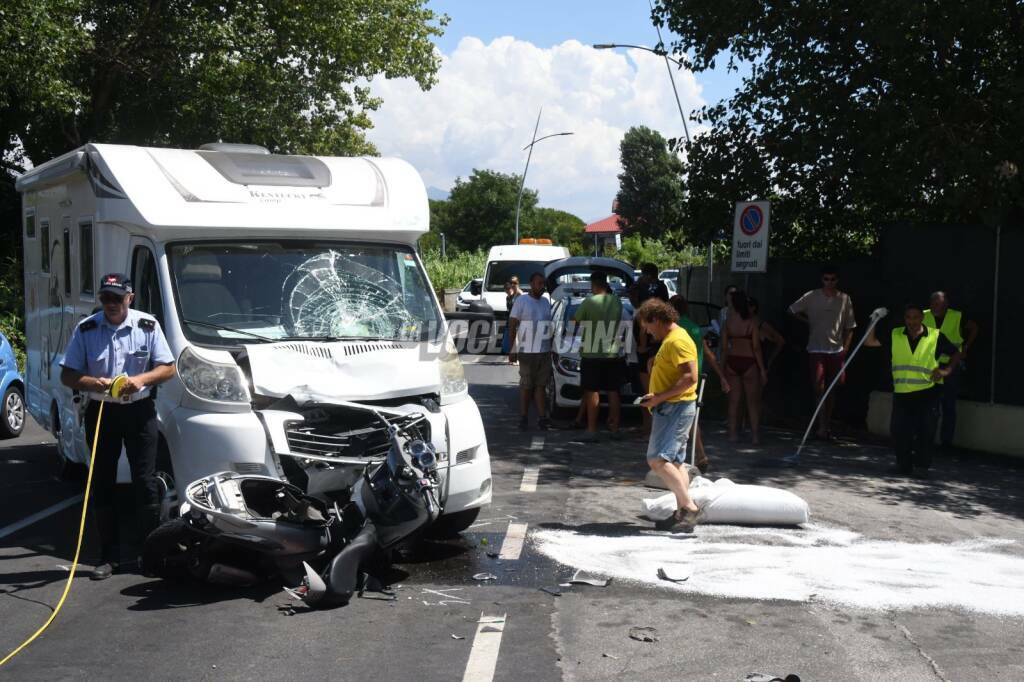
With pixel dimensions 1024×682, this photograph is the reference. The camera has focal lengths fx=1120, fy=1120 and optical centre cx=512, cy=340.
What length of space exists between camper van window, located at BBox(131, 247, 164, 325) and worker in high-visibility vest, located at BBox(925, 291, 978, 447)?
7.89 metres

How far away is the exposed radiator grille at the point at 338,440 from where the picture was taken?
268 inches

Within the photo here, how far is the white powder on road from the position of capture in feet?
21.2

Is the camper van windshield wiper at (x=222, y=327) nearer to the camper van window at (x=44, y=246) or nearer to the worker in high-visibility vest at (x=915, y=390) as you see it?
the camper van window at (x=44, y=246)

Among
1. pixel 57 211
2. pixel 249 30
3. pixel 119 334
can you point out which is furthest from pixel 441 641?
pixel 249 30

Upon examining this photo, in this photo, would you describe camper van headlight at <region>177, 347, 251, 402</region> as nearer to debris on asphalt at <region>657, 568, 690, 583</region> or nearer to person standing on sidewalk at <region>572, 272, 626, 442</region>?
debris on asphalt at <region>657, 568, 690, 583</region>

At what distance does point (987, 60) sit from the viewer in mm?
12602

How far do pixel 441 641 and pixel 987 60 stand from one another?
33.3ft

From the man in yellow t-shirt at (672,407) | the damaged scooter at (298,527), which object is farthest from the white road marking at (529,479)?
the damaged scooter at (298,527)

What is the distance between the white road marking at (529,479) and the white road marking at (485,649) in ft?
11.9

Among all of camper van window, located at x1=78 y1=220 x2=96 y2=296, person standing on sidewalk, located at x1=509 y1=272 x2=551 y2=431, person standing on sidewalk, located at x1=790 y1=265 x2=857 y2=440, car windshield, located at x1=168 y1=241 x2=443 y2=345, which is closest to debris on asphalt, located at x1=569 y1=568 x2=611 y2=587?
car windshield, located at x1=168 y1=241 x2=443 y2=345

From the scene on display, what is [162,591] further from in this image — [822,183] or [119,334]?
[822,183]

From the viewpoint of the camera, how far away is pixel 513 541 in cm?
771

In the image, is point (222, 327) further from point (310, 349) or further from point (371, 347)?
point (371, 347)

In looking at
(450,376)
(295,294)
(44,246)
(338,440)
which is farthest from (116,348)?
(44,246)
